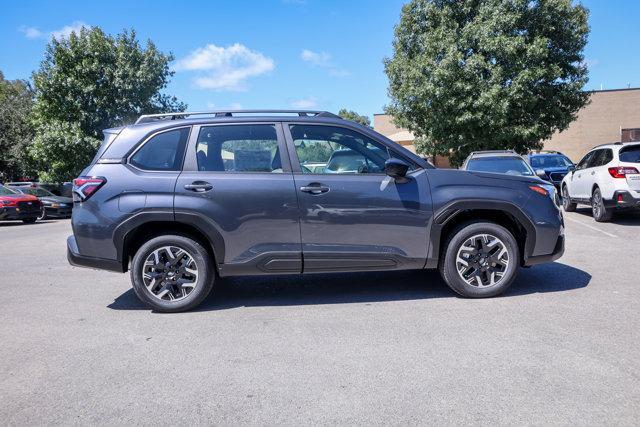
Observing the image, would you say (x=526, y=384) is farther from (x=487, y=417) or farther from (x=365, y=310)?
(x=365, y=310)

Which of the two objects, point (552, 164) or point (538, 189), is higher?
point (552, 164)

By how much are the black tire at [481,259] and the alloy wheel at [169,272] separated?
2643 mm

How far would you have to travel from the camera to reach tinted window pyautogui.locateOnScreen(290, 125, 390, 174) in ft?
A: 16.9

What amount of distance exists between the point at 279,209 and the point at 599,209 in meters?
9.45

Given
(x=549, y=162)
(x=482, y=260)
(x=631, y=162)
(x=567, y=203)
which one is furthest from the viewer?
(x=549, y=162)

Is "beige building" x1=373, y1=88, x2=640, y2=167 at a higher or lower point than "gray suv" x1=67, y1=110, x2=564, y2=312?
higher

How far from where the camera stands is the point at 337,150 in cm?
520

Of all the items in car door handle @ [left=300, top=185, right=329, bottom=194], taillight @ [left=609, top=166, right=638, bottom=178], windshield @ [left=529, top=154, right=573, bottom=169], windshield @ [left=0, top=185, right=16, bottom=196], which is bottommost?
windshield @ [left=0, top=185, right=16, bottom=196]

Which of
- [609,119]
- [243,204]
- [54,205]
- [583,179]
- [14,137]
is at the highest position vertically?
[609,119]

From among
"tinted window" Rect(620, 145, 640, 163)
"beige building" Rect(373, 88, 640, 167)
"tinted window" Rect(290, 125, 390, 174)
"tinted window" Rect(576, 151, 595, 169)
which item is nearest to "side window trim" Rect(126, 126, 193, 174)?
"tinted window" Rect(290, 125, 390, 174)

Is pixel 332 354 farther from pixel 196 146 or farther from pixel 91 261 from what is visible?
pixel 91 261

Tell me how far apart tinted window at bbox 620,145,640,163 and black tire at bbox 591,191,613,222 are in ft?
3.22

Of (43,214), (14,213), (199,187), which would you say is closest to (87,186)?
(199,187)

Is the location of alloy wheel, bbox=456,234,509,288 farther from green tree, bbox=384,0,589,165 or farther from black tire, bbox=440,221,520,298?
green tree, bbox=384,0,589,165
